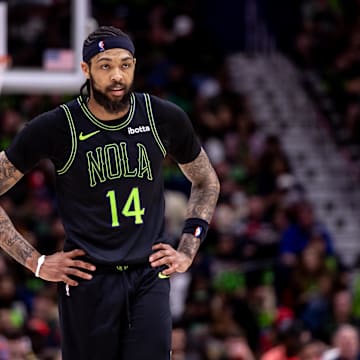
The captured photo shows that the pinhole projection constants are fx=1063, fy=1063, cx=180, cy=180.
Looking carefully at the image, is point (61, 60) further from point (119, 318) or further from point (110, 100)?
point (119, 318)

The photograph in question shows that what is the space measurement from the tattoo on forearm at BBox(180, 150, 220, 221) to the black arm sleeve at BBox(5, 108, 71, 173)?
0.87m

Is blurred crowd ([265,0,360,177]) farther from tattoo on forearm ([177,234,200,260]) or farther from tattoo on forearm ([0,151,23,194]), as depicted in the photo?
tattoo on forearm ([0,151,23,194])

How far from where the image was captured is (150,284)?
227 inches

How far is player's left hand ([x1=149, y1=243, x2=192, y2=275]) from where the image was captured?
577 centimetres

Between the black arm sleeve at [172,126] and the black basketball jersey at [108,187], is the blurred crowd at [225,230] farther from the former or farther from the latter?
the black basketball jersey at [108,187]

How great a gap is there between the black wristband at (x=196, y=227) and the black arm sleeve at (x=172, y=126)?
422 millimetres

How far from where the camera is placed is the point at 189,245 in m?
6.14

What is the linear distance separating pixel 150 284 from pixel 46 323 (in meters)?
7.41

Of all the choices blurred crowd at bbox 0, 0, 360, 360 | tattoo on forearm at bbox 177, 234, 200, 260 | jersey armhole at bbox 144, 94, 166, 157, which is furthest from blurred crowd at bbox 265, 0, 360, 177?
jersey armhole at bbox 144, 94, 166, 157

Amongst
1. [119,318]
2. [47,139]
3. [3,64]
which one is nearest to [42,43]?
[3,64]

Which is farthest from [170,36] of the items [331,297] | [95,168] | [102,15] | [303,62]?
[95,168]

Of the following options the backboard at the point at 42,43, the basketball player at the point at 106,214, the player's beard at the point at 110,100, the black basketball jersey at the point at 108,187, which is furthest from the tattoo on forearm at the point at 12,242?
the backboard at the point at 42,43

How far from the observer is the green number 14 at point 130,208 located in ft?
18.8

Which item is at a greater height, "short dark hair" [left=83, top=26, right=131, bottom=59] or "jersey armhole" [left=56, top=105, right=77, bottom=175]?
"short dark hair" [left=83, top=26, right=131, bottom=59]
